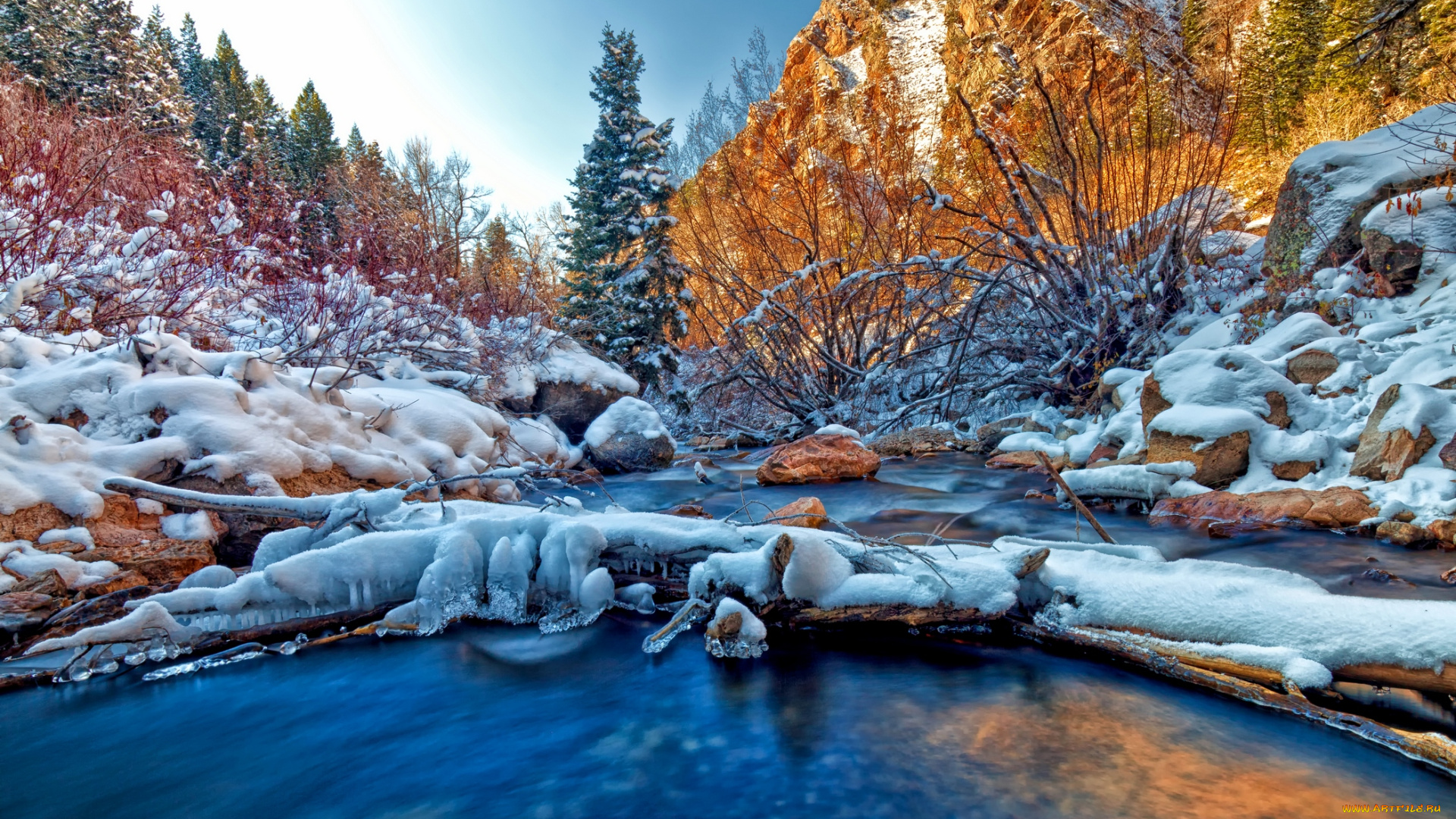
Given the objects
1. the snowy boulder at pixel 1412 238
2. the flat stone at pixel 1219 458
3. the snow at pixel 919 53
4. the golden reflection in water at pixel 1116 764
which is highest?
the snow at pixel 919 53

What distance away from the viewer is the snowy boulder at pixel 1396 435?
10.4 feet

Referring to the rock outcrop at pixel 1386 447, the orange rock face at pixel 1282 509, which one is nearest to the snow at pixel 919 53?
the rock outcrop at pixel 1386 447

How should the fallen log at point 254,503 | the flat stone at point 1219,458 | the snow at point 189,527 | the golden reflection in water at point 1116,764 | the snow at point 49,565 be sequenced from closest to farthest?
the golden reflection in water at point 1116,764 < the snow at point 49,565 < the fallen log at point 254,503 < the snow at point 189,527 < the flat stone at point 1219,458

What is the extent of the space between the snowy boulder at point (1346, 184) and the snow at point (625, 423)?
637 centimetres

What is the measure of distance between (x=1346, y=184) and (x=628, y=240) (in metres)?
10.0

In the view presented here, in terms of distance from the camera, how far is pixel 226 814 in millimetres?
1499

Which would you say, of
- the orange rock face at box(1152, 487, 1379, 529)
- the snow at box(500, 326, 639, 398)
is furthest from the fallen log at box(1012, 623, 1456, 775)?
the snow at box(500, 326, 639, 398)

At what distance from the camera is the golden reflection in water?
1.39 meters

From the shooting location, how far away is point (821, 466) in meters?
6.02

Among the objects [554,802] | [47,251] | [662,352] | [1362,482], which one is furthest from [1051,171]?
[47,251]

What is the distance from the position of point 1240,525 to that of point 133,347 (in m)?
6.40

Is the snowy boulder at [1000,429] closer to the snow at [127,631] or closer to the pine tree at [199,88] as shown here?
the snow at [127,631]

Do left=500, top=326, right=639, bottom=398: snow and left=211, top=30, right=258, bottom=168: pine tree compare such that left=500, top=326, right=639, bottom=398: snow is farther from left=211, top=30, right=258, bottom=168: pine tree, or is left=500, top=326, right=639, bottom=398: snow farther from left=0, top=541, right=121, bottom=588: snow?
left=211, top=30, right=258, bottom=168: pine tree

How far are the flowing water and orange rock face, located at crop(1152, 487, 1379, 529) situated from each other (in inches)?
39.8
